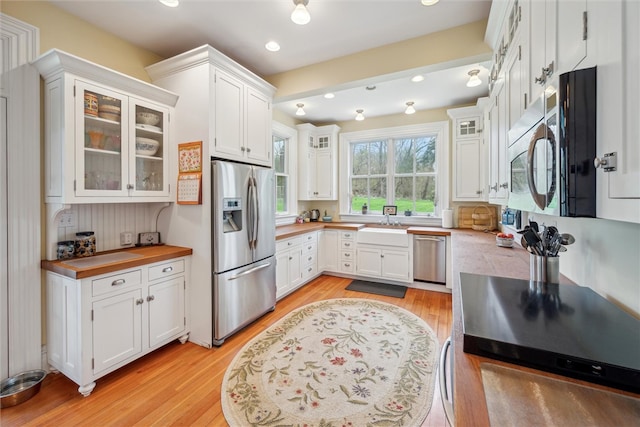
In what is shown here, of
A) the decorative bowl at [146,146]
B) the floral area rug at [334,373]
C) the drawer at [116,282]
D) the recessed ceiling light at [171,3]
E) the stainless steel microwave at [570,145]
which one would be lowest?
the floral area rug at [334,373]

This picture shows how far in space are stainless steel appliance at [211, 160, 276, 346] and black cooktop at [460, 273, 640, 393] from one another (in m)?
2.03

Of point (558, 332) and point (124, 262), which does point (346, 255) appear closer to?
point (124, 262)

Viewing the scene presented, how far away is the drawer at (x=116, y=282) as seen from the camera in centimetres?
184

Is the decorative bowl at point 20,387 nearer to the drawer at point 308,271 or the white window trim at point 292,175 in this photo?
the drawer at point 308,271

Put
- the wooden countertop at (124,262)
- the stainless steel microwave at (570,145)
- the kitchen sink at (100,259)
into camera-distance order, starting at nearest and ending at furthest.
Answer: the stainless steel microwave at (570,145) < the wooden countertop at (124,262) < the kitchen sink at (100,259)

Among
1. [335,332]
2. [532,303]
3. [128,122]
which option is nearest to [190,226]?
[128,122]

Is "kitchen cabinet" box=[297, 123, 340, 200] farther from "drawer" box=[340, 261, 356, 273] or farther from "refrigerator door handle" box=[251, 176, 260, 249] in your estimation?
"refrigerator door handle" box=[251, 176, 260, 249]

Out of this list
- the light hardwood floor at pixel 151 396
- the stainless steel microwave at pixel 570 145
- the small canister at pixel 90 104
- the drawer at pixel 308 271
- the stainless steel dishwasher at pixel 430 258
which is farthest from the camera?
the drawer at pixel 308 271

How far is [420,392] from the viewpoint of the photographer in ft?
5.98

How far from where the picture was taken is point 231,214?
2658 millimetres

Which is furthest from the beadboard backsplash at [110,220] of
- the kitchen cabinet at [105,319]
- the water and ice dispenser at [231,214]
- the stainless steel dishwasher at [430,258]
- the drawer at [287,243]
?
the stainless steel dishwasher at [430,258]

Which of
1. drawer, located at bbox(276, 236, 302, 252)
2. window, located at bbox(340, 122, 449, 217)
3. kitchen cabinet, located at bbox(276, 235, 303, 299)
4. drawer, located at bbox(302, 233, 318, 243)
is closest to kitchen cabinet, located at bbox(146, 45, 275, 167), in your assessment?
drawer, located at bbox(276, 236, 302, 252)

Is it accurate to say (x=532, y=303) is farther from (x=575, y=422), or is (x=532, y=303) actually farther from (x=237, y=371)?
(x=237, y=371)

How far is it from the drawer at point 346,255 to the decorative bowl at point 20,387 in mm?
3489
